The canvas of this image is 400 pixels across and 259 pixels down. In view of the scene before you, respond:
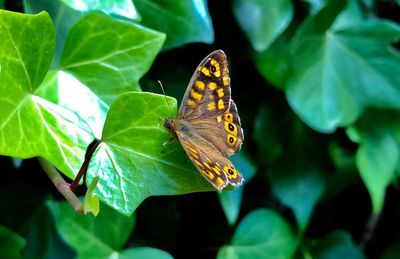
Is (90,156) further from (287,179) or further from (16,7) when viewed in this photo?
(287,179)

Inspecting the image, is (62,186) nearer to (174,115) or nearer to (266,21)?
(174,115)

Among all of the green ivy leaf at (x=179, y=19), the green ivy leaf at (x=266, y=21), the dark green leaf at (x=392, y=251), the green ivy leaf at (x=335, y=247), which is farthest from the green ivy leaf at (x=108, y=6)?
the dark green leaf at (x=392, y=251)

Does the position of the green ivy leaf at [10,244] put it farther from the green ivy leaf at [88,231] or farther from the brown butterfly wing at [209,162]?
the brown butterfly wing at [209,162]

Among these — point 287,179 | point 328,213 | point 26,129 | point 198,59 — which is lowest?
point 328,213

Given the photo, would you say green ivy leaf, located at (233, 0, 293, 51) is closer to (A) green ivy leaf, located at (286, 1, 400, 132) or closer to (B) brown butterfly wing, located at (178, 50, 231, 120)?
(A) green ivy leaf, located at (286, 1, 400, 132)

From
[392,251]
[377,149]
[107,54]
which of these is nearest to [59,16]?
[107,54]

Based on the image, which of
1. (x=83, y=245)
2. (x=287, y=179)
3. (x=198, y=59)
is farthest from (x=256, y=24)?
(x=83, y=245)
